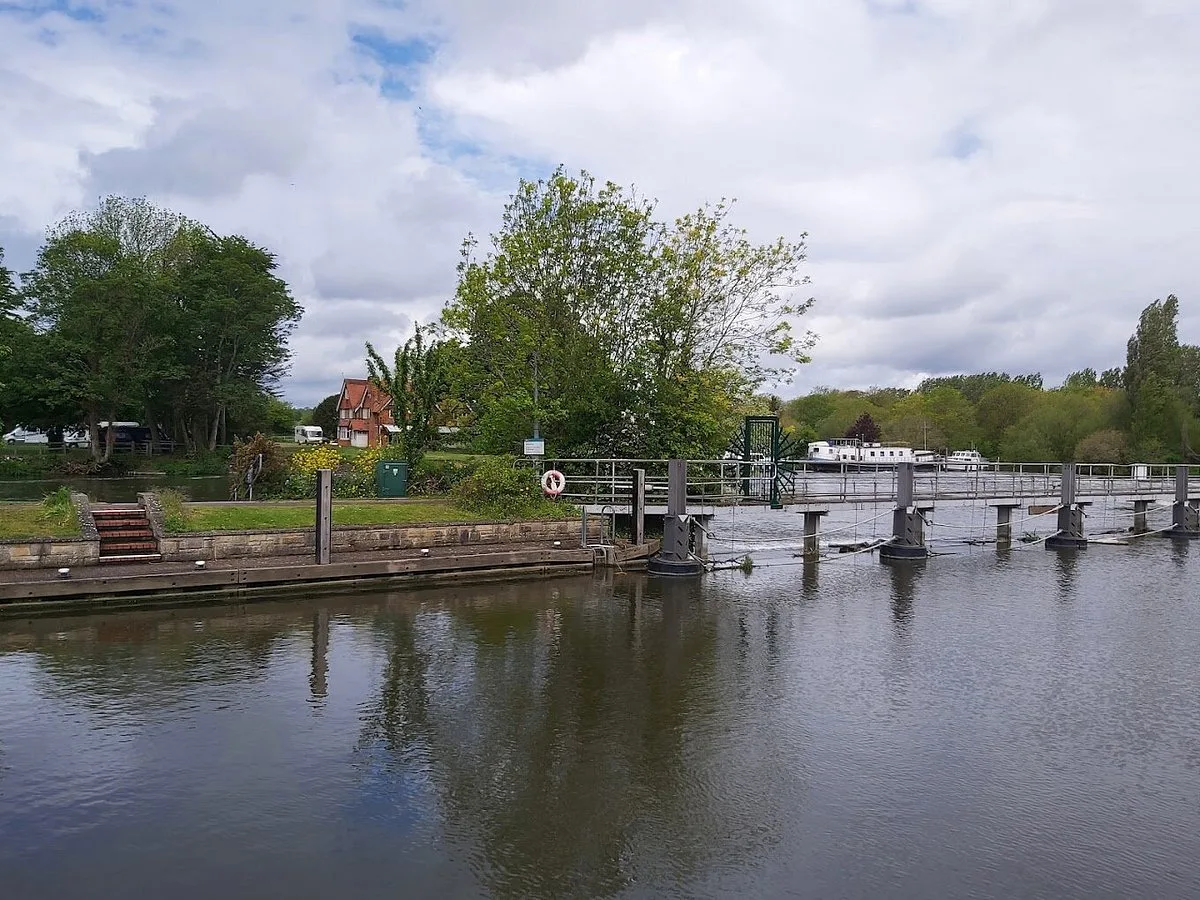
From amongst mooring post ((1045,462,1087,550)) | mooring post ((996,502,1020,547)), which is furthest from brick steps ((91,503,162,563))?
mooring post ((1045,462,1087,550))

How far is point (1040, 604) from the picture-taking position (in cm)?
2148

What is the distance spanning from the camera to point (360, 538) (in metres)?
21.5

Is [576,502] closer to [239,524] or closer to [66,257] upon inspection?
[239,524]

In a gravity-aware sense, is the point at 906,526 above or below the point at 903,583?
above

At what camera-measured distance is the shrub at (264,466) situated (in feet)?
93.2

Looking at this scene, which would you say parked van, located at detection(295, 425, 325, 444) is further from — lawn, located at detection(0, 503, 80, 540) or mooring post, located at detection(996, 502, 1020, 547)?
lawn, located at detection(0, 503, 80, 540)

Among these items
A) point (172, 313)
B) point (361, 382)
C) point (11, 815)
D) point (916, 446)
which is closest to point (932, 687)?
point (11, 815)

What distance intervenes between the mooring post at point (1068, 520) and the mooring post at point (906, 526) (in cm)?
783

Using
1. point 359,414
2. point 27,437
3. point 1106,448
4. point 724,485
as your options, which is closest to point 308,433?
point 359,414

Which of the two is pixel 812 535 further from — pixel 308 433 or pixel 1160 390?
pixel 308 433

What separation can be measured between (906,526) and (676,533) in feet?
31.3

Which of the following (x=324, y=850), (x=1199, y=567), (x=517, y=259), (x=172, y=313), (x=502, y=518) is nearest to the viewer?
(x=324, y=850)

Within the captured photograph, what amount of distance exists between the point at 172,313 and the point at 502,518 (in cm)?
4071

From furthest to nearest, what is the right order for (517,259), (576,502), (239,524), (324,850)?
1. (517,259)
2. (576,502)
3. (239,524)
4. (324,850)
